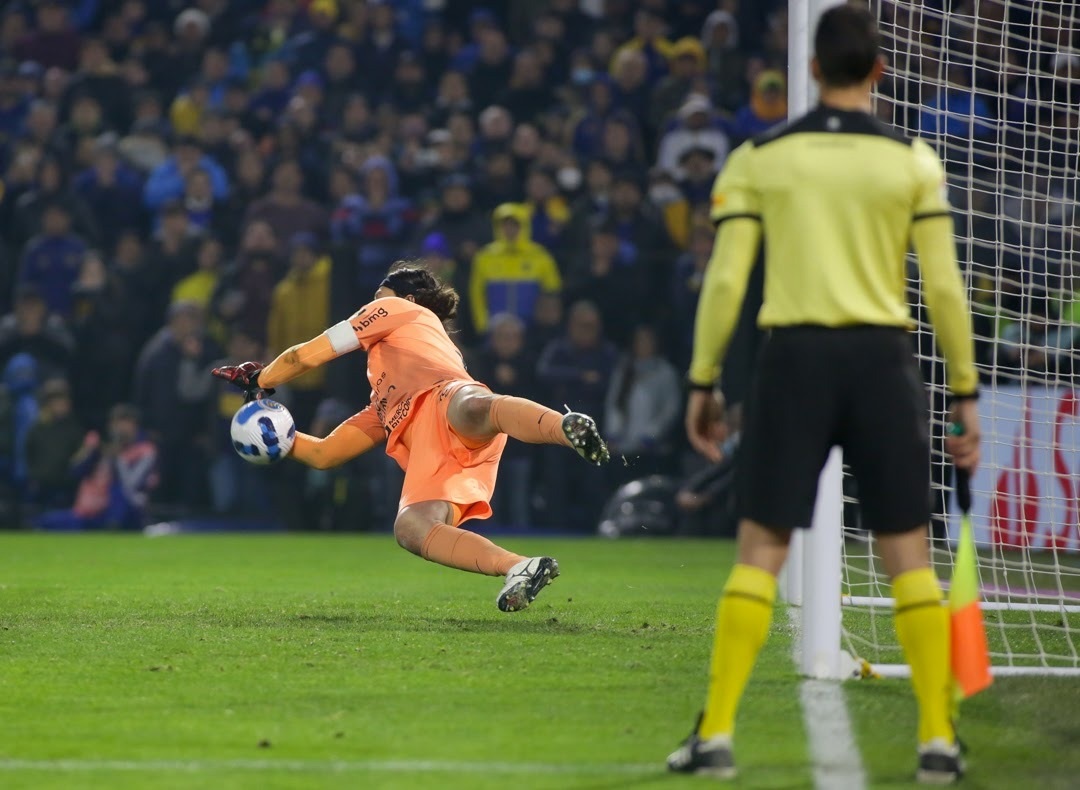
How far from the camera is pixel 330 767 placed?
3.98 m

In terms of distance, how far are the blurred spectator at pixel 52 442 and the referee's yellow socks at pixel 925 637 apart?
38.7 feet

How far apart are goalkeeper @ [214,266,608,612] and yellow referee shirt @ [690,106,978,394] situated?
279cm

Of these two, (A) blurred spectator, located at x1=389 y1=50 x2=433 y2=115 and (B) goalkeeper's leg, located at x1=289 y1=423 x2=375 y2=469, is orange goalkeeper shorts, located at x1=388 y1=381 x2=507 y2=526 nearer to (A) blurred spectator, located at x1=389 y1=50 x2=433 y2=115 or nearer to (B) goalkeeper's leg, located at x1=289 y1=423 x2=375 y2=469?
(B) goalkeeper's leg, located at x1=289 y1=423 x2=375 y2=469

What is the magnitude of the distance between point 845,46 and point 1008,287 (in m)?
8.06

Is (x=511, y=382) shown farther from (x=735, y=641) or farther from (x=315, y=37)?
(x=735, y=641)

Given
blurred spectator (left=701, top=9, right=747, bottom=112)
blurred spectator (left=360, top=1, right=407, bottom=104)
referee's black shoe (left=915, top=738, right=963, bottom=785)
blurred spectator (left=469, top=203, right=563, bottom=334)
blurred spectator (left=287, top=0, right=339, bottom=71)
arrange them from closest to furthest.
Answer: referee's black shoe (left=915, top=738, right=963, bottom=785) → blurred spectator (left=469, top=203, right=563, bottom=334) → blurred spectator (left=701, top=9, right=747, bottom=112) → blurred spectator (left=360, top=1, right=407, bottom=104) → blurred spectator (left=287, top=0, right=339, bottom=71)

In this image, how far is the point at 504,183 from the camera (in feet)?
51.5

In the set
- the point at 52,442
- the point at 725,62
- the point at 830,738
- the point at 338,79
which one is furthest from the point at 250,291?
the point at 830,738

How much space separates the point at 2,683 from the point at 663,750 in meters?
2.41

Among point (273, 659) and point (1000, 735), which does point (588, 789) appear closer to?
point (1000, 735)

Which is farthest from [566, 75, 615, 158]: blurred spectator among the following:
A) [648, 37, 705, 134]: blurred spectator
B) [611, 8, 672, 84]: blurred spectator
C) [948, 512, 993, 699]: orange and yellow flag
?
[948, 512, 993, 699]: orange and yellow flag

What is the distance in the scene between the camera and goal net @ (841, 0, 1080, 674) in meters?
6.70

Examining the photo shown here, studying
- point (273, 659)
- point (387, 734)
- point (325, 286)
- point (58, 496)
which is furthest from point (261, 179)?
point (387, 734)

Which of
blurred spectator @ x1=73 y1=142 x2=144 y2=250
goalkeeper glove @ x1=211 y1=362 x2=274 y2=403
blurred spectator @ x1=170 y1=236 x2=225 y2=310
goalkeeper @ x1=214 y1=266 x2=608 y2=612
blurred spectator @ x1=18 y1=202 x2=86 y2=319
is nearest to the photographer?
goalkeeper @ x1=214 y1=266 x2=608 y2=612
